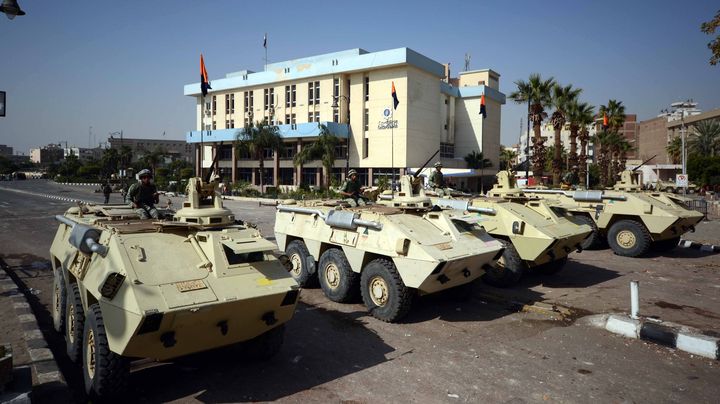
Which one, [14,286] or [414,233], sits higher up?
[414,233]

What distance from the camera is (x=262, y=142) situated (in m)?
39.0

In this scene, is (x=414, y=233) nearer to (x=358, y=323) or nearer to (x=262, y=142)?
(x=358, y=323)

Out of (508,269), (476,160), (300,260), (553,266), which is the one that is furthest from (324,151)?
(508,269)

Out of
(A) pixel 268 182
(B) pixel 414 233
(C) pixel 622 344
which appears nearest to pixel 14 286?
(B) pixel 414 233

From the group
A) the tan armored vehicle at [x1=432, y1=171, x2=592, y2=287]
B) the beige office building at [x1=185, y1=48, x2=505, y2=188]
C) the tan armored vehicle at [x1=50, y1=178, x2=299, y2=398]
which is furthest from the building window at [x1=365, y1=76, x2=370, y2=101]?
the tan armored vehicle at [x1=50, y1=178, x2=299, y2=398]

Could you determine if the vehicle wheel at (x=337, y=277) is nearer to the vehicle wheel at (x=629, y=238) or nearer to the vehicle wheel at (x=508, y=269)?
the vehicle wheel at (x=508, y=269)

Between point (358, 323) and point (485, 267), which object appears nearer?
point (358, 323)

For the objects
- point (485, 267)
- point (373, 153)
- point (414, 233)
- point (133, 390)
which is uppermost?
point (373, 153)

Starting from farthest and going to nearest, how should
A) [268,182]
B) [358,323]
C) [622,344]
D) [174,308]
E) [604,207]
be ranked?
1. [268,182]
2. [604,207]
3. [358,323]
4. [622,344]
5. [174,308]

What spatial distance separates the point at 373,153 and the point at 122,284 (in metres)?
34.7

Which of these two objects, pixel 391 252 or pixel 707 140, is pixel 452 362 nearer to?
pixel 391 252

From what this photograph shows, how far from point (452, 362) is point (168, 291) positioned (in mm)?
3172

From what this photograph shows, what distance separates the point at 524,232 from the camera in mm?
8883

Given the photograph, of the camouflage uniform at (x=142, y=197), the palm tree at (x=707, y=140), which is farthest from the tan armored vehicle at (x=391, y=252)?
the palm tree at (x=707, y=140)
